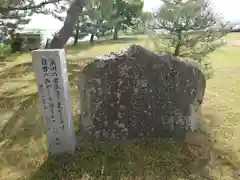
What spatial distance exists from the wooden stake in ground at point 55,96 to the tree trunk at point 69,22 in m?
2.67

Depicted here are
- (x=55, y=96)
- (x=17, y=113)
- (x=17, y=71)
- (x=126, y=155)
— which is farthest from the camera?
(x=17, y=71)

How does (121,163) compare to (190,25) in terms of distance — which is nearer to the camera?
(121,163)

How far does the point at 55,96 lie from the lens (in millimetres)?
3408

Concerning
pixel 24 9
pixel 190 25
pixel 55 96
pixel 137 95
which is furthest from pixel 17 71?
pixel 137 95

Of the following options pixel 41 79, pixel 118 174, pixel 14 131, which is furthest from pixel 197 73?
pixel 14 131

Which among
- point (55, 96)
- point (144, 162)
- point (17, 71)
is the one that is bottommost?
point (144, 162)

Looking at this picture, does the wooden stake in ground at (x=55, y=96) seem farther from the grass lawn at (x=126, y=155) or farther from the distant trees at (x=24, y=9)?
the distant trees at (x=24, y=9)

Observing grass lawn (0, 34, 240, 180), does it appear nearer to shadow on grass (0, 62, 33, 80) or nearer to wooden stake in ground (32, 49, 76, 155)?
wooden stake in ground (32, 49, 76, 155)

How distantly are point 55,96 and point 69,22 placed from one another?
9.78ft

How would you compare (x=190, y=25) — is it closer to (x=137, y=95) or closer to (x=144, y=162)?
(x=137, y=95)

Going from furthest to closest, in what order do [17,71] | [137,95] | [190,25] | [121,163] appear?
[17,71], [190,25], [137,95], [121,163]

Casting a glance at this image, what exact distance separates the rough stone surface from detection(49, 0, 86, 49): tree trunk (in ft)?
7.69

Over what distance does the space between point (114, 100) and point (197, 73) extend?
1.27 m

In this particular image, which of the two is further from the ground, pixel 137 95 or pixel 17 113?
pixel 137 95
